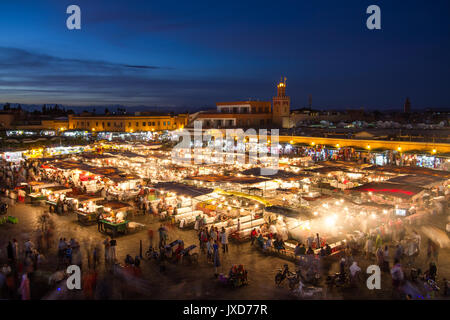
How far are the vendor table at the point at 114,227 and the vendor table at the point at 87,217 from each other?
1016 millimetres

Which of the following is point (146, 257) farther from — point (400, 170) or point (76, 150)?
point (76, 150)

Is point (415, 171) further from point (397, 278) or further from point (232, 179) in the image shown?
point (397, 278)

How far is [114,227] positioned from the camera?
10.9 meters

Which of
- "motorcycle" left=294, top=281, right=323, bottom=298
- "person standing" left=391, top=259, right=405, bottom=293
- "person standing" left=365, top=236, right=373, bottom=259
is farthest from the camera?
"person standing" left=365, top=236, right=373, bottom=259

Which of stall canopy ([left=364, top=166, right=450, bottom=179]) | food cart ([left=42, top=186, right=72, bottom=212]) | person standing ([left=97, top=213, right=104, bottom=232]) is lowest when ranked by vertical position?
person standing ([left=97, top=213, right=104, bottom=232])

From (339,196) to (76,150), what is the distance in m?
23.2

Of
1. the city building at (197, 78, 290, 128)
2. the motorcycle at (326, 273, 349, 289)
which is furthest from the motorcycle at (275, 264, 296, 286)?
the city building at (197, 78, 290, 128)

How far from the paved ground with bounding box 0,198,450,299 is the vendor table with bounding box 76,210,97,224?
0.63 meters

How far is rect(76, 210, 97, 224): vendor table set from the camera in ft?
39.6

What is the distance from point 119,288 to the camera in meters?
7.42

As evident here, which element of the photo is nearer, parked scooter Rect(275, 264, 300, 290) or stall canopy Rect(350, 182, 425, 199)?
parked scooter Rect(275, 264, 300, 290)

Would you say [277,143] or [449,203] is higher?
[277,143]

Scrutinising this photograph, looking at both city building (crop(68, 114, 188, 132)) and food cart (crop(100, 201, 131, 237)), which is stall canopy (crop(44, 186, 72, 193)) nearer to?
food cart (crop(100, 201, 131, 237))
